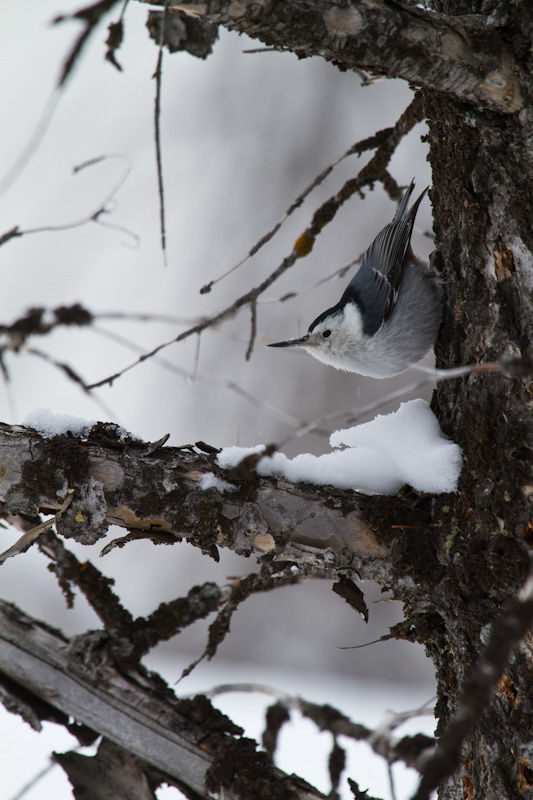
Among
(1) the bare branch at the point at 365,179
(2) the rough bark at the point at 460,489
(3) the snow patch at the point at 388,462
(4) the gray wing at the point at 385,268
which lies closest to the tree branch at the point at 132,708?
(2) the rough bark at the point at 460,489

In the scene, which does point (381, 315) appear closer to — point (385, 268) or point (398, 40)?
point (385, 268)

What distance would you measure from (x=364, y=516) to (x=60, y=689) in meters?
0.85

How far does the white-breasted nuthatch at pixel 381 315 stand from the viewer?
1.73 metres

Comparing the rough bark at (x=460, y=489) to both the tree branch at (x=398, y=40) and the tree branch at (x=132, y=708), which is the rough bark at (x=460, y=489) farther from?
the tree branch at (x=132, y=708)

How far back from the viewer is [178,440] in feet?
12.8

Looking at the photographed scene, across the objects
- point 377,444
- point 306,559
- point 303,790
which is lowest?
point 303,790

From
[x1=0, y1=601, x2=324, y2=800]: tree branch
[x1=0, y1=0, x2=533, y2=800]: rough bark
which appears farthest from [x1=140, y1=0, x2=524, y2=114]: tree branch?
[x1=0, y1=601, x2=324, y2=800]: tree branch

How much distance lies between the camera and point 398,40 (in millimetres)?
948

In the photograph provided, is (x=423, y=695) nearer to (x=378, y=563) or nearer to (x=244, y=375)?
(x=244, y=375)

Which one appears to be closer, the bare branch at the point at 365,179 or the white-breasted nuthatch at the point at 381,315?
the bare branch at the point at 365,179

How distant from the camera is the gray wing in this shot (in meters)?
1.89

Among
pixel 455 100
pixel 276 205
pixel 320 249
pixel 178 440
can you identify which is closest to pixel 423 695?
pixel 178 440

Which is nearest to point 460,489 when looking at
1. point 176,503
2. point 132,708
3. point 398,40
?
point 176,503

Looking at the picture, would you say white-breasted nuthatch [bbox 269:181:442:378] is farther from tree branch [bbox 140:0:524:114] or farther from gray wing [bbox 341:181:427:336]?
tree branch [bbox 140:0:524:114]
